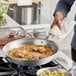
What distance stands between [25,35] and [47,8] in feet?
7.36

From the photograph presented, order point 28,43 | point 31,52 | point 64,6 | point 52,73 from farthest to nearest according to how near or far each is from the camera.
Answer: point 64,6
point 28,43
point 31,52
point 52,73

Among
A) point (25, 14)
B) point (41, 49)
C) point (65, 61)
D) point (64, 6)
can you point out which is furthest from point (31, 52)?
point (25, 14)

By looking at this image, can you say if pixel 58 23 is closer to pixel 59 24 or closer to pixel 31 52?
pixel 59 24

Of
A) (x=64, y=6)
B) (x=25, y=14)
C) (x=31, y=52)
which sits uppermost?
(x=64, y=6)

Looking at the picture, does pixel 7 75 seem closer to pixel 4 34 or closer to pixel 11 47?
pixel 11 47

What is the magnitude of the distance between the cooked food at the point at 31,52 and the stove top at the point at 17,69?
5 cm

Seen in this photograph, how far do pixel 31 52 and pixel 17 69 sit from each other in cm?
12

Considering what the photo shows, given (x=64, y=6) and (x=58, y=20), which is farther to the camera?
(x=64, y=6)

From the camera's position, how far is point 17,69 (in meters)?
1.29

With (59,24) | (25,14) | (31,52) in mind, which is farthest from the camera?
(25,14)

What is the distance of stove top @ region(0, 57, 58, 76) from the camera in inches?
49.1

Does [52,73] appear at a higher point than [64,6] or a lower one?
lower

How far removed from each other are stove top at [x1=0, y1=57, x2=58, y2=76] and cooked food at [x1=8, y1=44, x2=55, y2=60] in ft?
0.17

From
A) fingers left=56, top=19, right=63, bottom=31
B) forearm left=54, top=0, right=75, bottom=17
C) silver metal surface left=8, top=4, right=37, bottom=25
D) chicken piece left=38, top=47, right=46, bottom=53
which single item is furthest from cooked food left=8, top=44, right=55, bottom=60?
silver metal surface left=8, top=4, right=37, bottom=25
